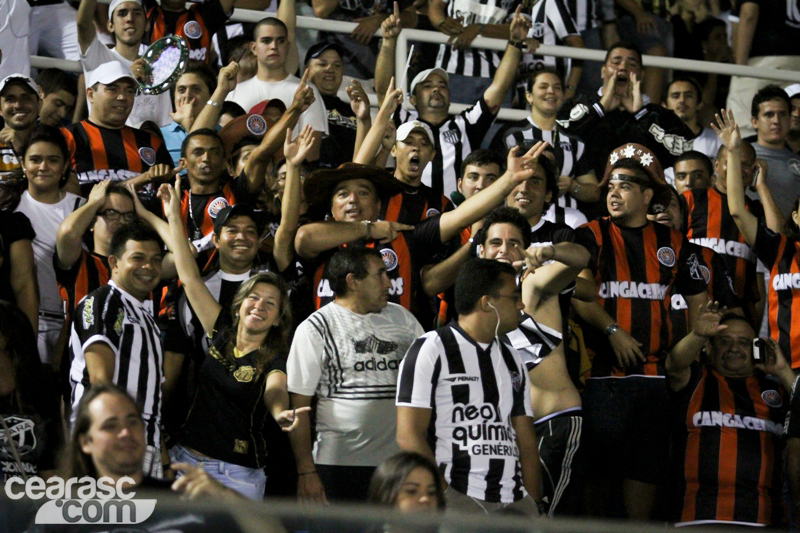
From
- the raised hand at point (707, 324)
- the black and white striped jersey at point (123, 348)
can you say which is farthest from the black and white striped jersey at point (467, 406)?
the raised hand at point (707, 324)

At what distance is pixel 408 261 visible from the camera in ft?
22.6

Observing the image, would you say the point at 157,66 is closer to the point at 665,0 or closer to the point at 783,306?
the point at 783,306

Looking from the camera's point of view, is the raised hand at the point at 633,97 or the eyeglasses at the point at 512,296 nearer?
the eyeglasses at the point at 512,296

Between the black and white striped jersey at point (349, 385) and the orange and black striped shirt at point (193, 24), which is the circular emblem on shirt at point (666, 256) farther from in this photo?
the orange and black striped shirt at point (193, 24)

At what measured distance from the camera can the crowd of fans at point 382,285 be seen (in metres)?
5.57

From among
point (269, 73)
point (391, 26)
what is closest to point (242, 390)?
point (269, 73)

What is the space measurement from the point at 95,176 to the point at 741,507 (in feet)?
13.8

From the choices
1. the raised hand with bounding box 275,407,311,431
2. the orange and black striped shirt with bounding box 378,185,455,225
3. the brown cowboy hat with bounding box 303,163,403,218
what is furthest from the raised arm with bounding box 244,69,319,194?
the raised hand with bounding box 275,407,311,431

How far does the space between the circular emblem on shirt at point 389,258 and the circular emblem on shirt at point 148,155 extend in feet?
6.24

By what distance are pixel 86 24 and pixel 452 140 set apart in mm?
2615

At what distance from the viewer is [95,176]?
7.80 m

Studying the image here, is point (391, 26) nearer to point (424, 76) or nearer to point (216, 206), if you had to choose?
point (424, 76)

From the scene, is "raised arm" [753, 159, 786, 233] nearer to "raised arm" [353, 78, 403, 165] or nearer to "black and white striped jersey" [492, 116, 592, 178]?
"black and white striped jersey" [492, 116, 592, 178]

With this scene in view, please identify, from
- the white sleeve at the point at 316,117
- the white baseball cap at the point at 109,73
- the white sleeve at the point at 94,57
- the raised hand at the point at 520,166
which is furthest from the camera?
the white sleeve at the point at 94,57
